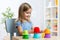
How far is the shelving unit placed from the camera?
373 centimetres

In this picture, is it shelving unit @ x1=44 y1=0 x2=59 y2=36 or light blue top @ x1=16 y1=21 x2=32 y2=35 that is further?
shelving unit @ x1=44 y1=0 x2=59 y2=36

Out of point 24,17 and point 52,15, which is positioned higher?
point 24,17

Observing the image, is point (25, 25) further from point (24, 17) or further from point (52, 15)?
point (52, 15)

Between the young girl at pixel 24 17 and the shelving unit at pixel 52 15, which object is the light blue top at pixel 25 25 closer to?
the young girl at pixel 24 17

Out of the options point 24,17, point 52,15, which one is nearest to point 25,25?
point 24,17

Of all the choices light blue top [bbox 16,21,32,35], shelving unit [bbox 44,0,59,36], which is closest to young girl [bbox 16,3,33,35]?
light blue top [bbox 16,21,32,35]

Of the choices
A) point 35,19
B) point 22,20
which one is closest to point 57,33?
point 35,19

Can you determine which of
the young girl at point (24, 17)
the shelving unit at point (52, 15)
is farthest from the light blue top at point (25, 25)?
the shelving unit at point (52, 15)

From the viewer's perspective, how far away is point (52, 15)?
3.83m

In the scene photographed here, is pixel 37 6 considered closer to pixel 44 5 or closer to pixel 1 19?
pixel 44 5

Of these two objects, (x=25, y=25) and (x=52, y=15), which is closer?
(x=25, y=25)

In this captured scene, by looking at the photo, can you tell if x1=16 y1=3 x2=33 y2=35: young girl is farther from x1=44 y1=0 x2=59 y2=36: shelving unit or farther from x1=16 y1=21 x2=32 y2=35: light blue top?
x1=44 y1=0 x2=59 y2=36: shelving unit

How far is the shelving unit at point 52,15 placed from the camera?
12.2 ft

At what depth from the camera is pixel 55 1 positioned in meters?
3.73
